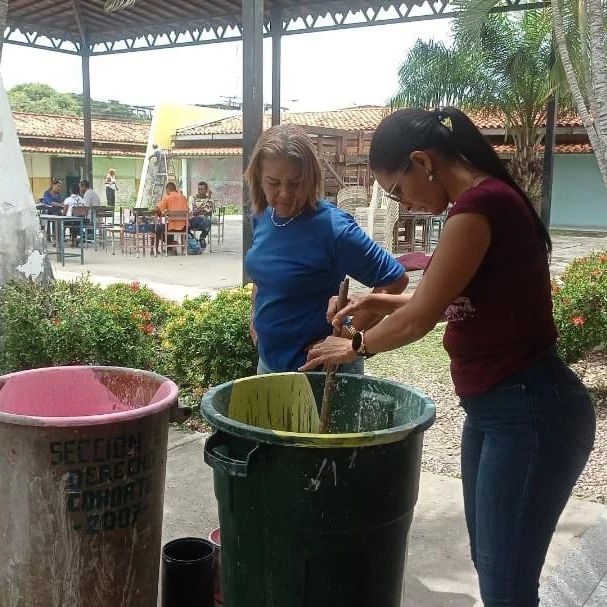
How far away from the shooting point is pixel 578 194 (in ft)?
80.1

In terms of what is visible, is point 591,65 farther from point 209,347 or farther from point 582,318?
point 209,347

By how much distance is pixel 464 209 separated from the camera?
1705 mm

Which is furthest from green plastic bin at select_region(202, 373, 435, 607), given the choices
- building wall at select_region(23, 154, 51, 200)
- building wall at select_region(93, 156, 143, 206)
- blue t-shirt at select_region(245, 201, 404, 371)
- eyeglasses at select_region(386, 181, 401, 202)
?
building wall at select_region(93, 156, 143, 206)

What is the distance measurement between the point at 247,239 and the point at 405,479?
647 centimetres

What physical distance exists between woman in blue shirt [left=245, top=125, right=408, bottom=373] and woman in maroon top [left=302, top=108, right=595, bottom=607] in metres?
0.67

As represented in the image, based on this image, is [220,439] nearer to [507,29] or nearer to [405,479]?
[405,479]

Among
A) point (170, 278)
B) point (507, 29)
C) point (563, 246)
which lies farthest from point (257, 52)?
point (563, 246)

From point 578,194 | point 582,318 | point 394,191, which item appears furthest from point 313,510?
point 578,194

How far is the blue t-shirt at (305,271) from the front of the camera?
2562 millimetres

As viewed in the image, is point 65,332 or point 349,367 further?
point 65,332

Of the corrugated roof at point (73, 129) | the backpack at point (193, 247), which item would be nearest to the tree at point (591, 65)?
the backpack at point (193, 247)

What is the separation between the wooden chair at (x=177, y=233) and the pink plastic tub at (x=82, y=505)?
498 inches

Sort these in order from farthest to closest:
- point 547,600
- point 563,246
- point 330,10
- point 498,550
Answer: point 563,246
point 330,10
point 547,600
point 498,550

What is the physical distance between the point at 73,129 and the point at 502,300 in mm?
29699
